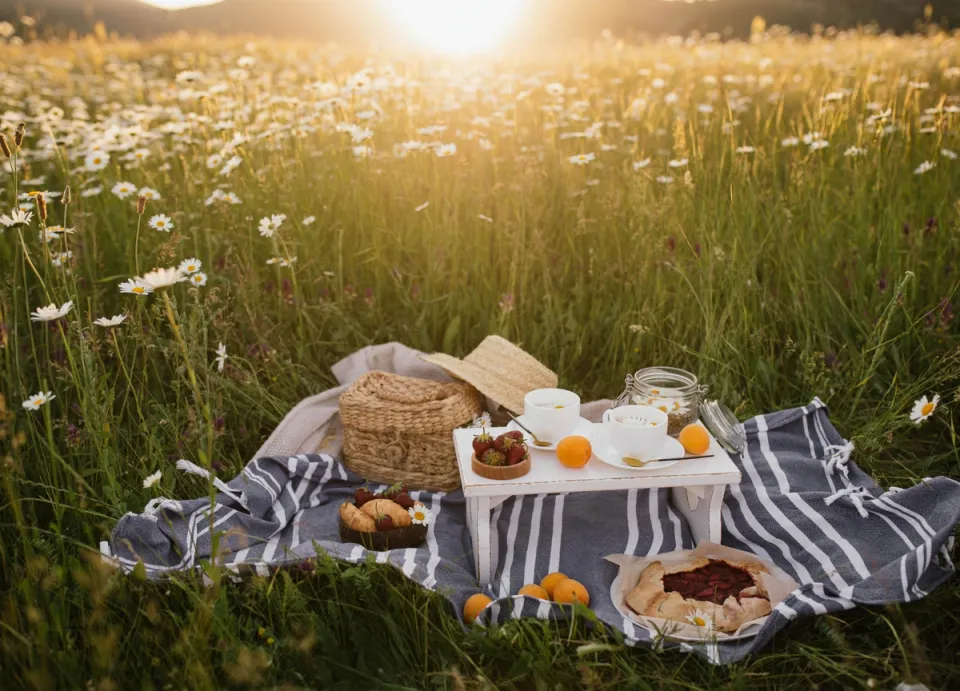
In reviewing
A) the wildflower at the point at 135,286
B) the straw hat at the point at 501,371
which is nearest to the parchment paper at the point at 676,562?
the straw hat at the point at 501,371

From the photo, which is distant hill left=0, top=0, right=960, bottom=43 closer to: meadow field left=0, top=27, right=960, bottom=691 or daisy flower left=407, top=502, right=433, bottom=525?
meadow field left=0, top=27, right=960, bottom=691

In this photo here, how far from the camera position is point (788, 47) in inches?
366

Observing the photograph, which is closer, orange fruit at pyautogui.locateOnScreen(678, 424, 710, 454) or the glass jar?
orange fruit at pyautogui.locateOnScreen(678, 424, 710, 454)

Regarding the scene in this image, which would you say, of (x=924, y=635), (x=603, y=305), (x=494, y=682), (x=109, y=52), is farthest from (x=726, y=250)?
(x=109, y=52)

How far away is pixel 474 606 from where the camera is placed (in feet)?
7.49

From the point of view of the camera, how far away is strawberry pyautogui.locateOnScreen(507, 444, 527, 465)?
2.44 m

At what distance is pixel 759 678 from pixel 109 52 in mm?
9797

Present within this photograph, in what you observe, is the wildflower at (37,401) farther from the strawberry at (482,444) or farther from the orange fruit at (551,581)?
the orange fruit at (551,581)

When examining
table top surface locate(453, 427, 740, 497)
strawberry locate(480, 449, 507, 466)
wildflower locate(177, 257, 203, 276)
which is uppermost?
wildflower locate(177, 257, 203, 276)

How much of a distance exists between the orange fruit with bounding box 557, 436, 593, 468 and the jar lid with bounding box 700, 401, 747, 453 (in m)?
0.57

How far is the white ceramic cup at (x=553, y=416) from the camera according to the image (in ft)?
8.48

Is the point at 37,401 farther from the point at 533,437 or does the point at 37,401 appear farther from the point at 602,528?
the point at 602,528

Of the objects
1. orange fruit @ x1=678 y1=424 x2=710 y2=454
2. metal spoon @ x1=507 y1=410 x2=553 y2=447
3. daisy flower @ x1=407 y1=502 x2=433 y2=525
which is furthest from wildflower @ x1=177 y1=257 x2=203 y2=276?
orange fruit @ x1=678 y1=424 x2=710 y2=454

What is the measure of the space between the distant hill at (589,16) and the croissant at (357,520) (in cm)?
1069
